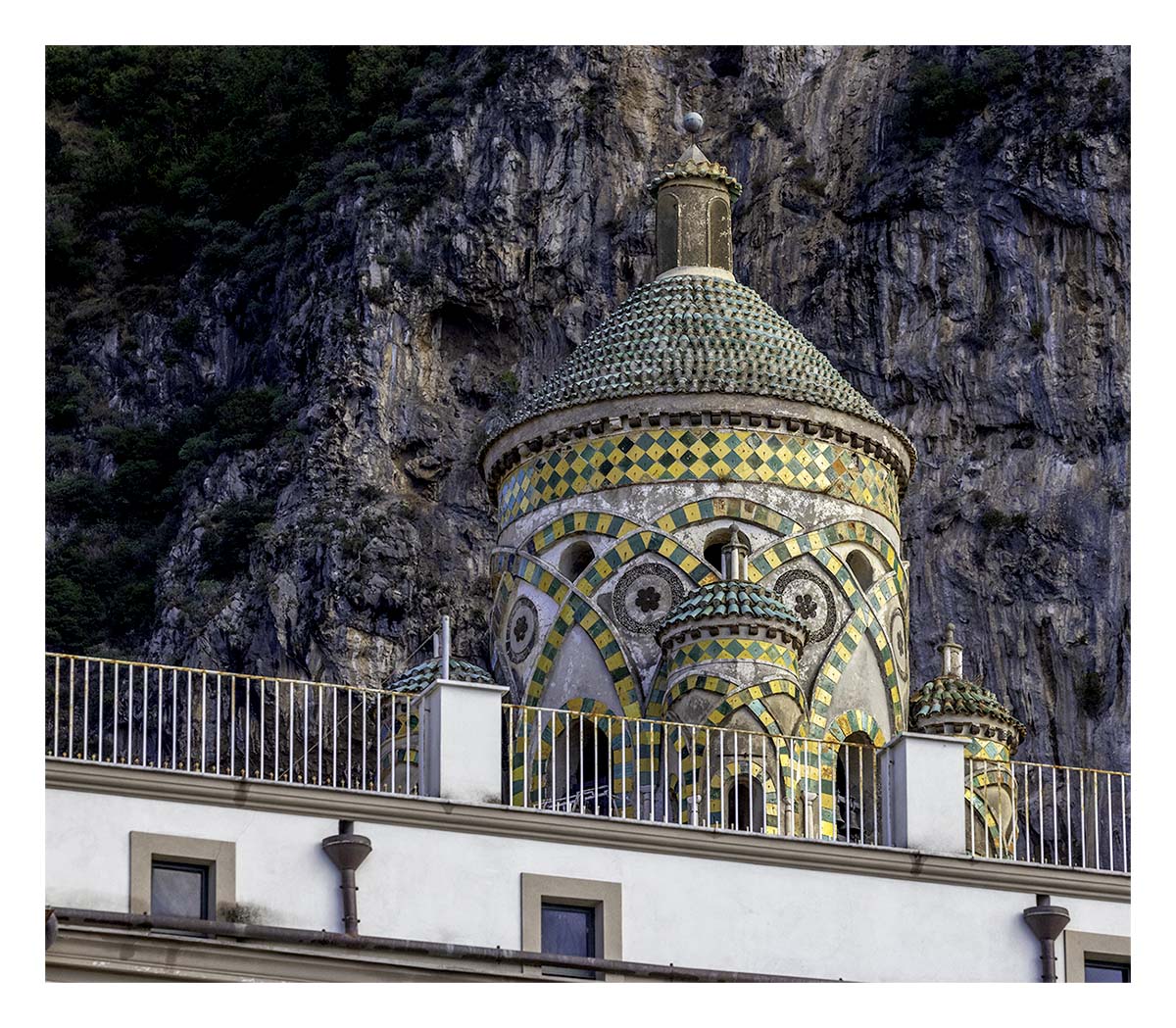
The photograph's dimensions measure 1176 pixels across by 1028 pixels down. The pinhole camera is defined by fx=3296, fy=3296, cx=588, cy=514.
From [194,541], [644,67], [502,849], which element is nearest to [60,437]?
[194,541]

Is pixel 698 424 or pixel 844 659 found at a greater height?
pixel 698 424

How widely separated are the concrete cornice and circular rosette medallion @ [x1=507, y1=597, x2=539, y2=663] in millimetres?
7530

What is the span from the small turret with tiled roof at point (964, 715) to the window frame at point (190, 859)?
10076 mm

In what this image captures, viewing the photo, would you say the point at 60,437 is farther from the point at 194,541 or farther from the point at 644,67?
the point at 644,67

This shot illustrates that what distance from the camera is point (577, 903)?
21031 mm

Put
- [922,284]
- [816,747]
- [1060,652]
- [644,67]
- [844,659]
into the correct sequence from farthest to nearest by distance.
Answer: [644,67] → [922,284] → [1060,652] → [844,659] → [816,747]

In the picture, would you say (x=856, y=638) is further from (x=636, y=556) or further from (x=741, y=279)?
(x=741, y=279)

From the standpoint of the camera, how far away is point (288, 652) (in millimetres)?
49250

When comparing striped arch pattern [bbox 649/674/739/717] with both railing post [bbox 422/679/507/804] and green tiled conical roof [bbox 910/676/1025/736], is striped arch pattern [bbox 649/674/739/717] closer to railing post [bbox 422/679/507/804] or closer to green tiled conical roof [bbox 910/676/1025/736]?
green tiled conical roof [bbox 910/676/1025/736]

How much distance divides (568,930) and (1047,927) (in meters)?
3.24

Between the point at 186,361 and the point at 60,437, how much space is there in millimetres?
3823

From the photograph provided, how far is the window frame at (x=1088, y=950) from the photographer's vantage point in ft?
71.9

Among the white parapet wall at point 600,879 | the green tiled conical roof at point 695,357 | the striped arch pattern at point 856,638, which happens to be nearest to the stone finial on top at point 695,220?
the green tiled conical roof at point 695,357

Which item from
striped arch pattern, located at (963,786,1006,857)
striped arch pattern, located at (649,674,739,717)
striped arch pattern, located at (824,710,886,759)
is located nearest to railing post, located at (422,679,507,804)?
striped arch pattern, located at (963,786,1006,857)
